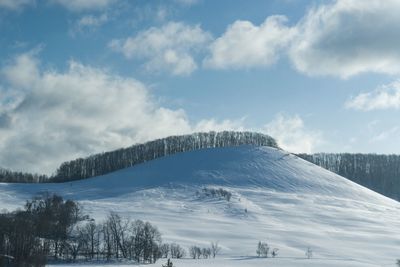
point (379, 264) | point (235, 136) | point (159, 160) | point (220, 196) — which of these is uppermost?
point (235, 136)

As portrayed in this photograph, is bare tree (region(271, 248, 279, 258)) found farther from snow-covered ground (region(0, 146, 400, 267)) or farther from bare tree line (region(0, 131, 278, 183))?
bare tree line (region(0, 131, 278, 183))

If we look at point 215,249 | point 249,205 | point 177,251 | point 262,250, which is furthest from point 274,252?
point 249,205

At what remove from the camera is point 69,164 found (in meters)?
171

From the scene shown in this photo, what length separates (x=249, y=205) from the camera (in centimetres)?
9619

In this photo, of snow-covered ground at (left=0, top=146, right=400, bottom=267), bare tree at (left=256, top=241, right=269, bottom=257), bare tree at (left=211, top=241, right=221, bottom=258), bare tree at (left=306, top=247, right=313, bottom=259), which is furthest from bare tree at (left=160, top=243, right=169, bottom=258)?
bare tree at (left=306, top=247, right=313, bottom=259)

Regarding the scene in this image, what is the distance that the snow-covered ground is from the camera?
65.0 meters

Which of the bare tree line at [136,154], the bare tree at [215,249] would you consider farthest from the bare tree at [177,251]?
the bare tree line at [136,154]

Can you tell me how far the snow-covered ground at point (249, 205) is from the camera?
65.0m

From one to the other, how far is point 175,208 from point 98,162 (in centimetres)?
8119

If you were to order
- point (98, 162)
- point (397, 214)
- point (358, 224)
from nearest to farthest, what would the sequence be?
point (358, 224) → point (397, 214) → point (98, 162)

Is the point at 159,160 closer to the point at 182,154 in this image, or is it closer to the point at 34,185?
the point at 182,154

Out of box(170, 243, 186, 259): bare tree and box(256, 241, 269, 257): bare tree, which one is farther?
box(256, 241, 269, 257): bare tree

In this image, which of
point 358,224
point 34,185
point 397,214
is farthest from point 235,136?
point 358,224

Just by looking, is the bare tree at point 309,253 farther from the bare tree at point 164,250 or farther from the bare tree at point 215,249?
the bare tree at point 164,250
